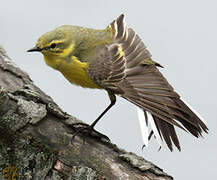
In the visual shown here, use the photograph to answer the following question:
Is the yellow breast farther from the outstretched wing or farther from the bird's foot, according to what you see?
the bird's foot

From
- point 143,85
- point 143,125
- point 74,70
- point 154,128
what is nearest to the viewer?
point 143,125

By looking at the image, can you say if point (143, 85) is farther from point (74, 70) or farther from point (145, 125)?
point (74, 70)

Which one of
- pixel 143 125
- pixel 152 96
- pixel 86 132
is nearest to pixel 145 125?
pixel 143 125

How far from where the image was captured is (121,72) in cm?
360

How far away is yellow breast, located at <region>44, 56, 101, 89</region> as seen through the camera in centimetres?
372

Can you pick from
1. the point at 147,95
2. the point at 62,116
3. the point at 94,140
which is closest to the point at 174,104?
the point at 147,95

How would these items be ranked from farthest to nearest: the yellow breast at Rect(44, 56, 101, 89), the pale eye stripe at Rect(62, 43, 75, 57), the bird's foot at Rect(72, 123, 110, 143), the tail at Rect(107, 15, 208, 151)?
the pale eye stripe at Rect(62, 43, 75, 57)
the yellow breast at Rect(44, 56, 101, 89)
the tail at Rect(107, 15, 208, 151)
the bird's foot at Rect(72, 123, 110, 143)

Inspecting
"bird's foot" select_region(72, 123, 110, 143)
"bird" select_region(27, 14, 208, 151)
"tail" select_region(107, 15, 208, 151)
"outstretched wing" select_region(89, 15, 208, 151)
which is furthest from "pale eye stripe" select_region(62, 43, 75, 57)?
"bird's foot" select_region(72, 123, 110, 143)

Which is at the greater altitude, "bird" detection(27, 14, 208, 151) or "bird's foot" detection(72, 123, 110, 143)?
"bird" detection(27, 14, 208, 151)

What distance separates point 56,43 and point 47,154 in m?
1.39

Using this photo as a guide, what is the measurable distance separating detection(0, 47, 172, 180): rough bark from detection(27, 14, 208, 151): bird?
241mm

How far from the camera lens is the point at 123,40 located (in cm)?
414

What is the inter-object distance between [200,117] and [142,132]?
781 millimetres

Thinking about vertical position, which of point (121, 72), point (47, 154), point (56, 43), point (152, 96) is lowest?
point (47, 154)
